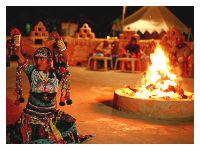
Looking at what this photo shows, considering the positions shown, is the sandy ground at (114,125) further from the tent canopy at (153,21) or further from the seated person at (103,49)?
the tent canopy at (153,21)

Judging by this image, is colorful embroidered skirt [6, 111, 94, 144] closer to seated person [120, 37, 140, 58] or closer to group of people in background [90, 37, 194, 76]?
group of people in background [90, 37, 194, 76]

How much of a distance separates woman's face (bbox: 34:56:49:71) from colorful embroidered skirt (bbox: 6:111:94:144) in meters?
0.69

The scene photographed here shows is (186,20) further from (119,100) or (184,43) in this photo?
(119,100)

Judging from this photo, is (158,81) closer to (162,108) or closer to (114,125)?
(162,108)

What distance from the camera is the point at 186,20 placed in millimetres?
25203

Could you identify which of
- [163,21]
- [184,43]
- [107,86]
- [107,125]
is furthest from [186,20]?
[107,125]

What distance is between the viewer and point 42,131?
3746 millimetres

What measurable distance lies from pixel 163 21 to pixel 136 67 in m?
5.94

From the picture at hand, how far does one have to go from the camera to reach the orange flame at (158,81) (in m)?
6.00

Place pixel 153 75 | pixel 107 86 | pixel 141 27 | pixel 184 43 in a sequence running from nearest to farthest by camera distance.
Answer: pixel 153 75 < pixel 107 86 < pixel 184 43 < pixel 141 27

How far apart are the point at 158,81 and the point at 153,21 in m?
12.7

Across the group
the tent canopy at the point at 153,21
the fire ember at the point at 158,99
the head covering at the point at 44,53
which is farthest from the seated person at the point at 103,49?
the head covering at the point at 44,53

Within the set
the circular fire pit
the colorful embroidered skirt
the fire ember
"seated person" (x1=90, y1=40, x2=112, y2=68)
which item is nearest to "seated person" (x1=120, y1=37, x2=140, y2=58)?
"seated person" (x1=90, y1=40, x2=112, y2=68)

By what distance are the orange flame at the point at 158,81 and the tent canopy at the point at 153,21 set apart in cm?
1112
